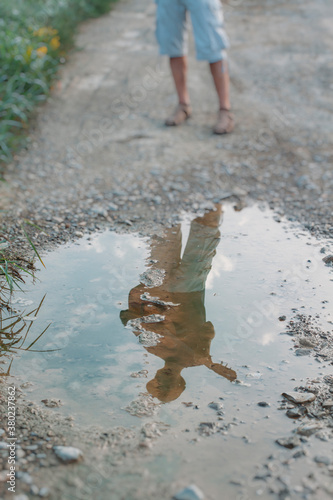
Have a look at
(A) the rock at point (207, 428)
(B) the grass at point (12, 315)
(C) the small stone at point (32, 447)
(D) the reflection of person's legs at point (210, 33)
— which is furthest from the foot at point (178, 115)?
(C) the small stone at point (32, 447)

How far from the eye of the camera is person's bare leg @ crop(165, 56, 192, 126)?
14.1 feet

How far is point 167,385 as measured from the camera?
207 centimetres

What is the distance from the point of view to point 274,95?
487cm

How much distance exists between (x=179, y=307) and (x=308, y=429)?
0.91m

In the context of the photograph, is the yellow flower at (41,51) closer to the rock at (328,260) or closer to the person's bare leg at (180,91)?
the person's bare leg at (180,91)

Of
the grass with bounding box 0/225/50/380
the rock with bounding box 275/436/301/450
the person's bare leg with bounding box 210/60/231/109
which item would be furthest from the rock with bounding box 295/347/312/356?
the person's bare leg with bounding box 210/60/231/109

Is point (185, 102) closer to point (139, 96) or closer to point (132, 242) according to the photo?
point (139, 96)

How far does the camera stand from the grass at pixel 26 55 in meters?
4.54

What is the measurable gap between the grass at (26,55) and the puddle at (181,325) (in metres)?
1.91

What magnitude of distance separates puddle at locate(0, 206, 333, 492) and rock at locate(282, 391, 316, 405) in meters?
0.04

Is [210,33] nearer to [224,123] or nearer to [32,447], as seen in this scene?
[224,123]

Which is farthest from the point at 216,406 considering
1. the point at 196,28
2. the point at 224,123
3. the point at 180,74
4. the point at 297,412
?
the point at 180,74

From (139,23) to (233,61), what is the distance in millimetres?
1873

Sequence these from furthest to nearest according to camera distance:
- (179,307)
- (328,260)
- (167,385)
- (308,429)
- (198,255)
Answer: (198,255) → (328,260) → (179,307) → (167,385) → (308,429)
